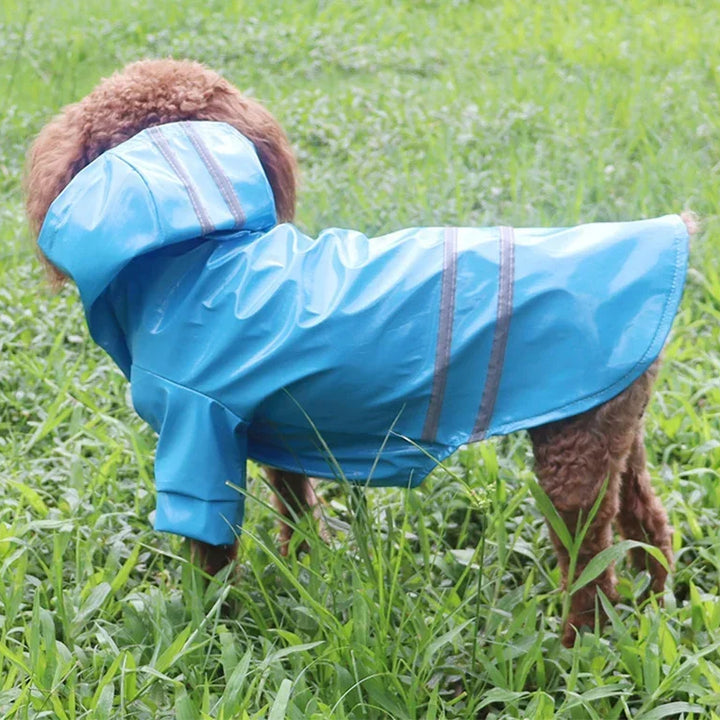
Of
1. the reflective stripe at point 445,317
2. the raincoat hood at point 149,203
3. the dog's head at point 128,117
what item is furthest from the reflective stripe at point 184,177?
the reflective stripe at point 445,317

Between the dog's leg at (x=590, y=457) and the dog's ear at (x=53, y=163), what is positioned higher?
the dog's ear at (x=53, y=163)

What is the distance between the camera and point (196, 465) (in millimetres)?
2260

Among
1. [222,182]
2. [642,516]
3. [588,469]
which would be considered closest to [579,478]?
[588,469]

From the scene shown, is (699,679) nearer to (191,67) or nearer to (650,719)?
(650,719)

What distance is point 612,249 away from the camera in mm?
2123

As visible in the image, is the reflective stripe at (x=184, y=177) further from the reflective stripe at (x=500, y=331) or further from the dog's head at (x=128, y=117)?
the reflective stripe at (x=500, y=331)

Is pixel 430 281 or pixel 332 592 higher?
pixel 430 281

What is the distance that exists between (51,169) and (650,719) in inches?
70.8

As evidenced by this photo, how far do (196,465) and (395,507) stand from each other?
85 cm

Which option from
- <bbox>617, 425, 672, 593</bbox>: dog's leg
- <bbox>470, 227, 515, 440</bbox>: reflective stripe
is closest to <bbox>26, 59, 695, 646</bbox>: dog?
<bbox>470, 227, 515, 440</bbox>: reflective stripe

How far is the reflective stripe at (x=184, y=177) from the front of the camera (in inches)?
89.1

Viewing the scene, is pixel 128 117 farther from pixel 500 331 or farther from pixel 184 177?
pixel 500 331

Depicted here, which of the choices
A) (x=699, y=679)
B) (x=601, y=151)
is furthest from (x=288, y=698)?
(x=601, y=151)

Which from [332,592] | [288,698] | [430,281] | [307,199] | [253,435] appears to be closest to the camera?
[288,698]
